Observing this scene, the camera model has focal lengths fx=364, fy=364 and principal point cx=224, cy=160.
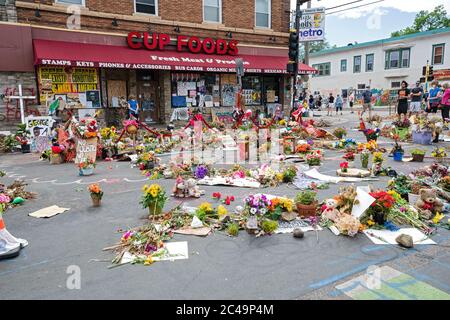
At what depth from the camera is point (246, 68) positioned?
64.2ft

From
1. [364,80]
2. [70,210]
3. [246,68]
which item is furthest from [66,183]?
[364,80]

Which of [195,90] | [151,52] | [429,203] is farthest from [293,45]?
[429,203]

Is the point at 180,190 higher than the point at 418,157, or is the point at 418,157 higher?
the point at 418,157

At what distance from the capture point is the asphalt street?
378 cm

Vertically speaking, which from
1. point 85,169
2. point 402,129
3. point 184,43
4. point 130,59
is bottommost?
point 85,169

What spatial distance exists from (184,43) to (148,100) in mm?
3443

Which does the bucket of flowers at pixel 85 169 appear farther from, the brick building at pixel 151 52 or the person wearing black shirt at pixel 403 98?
the person wearing black shirt at pixel 403 98

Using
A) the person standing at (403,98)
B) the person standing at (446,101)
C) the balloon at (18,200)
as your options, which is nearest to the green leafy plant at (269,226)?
the balloon at (18,200)

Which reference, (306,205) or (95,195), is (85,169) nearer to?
(95,195)

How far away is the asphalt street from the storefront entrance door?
1284 cm

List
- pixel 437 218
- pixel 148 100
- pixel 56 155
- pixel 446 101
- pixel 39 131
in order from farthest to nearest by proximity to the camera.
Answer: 1. pixel 148 100
2. pixel 446 101
3. pixel 39 131
4. pixel 56 155
5. pixel 437 218

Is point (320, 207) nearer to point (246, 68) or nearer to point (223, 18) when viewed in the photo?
point (246, 68)

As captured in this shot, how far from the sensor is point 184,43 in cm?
1841

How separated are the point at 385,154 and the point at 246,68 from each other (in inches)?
403
